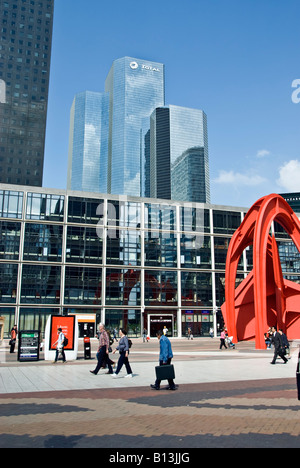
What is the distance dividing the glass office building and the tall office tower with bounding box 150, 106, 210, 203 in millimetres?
114287

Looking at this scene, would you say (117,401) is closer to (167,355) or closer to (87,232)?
(167,355)

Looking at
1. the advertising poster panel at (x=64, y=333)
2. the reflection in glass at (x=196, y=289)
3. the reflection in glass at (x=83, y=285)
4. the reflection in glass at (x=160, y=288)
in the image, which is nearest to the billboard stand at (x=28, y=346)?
the advertising poster panel at (x=64, y=333)

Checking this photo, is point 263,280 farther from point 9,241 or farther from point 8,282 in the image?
point 9,241

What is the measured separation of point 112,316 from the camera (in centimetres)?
6122

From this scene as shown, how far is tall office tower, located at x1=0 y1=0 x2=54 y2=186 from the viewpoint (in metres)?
104

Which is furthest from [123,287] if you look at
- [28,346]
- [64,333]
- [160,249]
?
[28,346]

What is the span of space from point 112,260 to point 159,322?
11.8m

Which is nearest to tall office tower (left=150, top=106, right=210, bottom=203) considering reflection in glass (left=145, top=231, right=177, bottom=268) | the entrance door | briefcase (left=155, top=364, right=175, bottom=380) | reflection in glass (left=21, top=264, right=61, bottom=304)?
reflection in glass (left=145, top=231, right=177, bottom=268)

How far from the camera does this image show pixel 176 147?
603 feet

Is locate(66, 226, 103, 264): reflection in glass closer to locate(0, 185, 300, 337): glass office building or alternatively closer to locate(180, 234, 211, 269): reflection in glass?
locate(0, 185, 300, 337): glass office building

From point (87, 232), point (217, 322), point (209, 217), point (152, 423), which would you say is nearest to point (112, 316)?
point (87, 232)

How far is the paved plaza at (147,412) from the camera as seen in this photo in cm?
622

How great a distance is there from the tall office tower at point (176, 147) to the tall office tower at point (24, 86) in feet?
253

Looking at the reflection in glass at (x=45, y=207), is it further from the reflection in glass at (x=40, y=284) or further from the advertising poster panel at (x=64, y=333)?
the advertising poster panel at (x=64, y=333)
